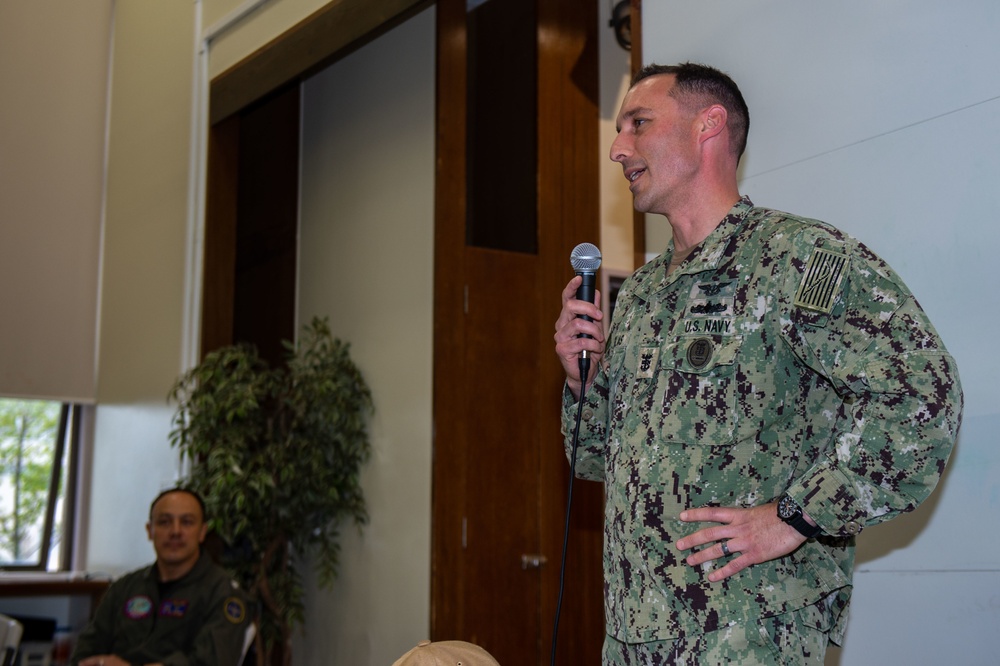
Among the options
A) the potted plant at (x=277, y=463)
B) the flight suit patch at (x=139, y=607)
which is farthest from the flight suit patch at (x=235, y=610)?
the potted plant at (x=277, y=463)

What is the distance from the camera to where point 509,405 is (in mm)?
4996

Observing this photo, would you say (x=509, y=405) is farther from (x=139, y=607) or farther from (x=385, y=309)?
(x=139, y=607)

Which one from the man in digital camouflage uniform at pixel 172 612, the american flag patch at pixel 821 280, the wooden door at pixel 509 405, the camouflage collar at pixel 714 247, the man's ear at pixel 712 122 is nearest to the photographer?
the american flag patch at pixel 821 280

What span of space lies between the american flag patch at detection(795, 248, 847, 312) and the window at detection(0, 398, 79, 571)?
600 cm

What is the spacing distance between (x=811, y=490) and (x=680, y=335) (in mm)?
352

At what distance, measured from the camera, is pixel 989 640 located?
6.31 feet

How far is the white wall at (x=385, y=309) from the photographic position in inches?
192

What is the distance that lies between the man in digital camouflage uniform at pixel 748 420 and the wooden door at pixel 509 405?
2.95m

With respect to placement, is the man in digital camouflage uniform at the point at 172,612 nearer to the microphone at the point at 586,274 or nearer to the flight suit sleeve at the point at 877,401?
the microphone at the point at 586,274

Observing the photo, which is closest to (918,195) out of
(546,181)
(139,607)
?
(546,181)

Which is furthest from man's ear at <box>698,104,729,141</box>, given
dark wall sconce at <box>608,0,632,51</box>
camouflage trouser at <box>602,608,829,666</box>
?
dark wall sconce at <box>608,0,632,51</box>

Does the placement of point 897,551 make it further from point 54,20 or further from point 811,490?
point 54,20

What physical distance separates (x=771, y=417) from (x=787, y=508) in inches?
6.7

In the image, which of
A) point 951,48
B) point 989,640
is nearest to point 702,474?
point 989,640
